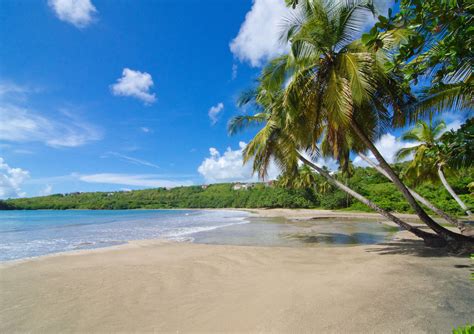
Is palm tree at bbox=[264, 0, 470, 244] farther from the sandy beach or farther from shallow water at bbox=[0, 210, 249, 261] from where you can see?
shallow water at bbox=[0, 210, 249, 261]

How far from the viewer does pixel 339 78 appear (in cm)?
646

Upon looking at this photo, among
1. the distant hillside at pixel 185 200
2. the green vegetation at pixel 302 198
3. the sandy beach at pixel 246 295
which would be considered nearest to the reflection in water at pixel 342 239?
the sandy beach at pixel 246 295

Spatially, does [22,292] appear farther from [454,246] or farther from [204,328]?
[454,246]

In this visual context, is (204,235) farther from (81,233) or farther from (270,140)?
(81,233)

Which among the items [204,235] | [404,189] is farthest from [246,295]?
[204,235]

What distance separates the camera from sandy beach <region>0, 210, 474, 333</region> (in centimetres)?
314

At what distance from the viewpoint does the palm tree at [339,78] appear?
6.09 meters

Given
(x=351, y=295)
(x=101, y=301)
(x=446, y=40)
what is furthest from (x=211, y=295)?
(x=446, y=40)

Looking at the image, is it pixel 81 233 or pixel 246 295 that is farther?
pixel 81 233

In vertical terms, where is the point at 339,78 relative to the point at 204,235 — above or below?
above

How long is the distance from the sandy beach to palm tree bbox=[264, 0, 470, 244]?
10.1ft

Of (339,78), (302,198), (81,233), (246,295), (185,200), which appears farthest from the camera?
(185,200)

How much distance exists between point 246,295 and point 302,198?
43.7 metres

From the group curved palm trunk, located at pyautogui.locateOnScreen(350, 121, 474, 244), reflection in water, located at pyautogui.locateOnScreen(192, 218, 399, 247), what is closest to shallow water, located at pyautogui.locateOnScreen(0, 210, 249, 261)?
reflection in water, located at pyautogui.locateOnScreen(192, 218, 399, 247)
